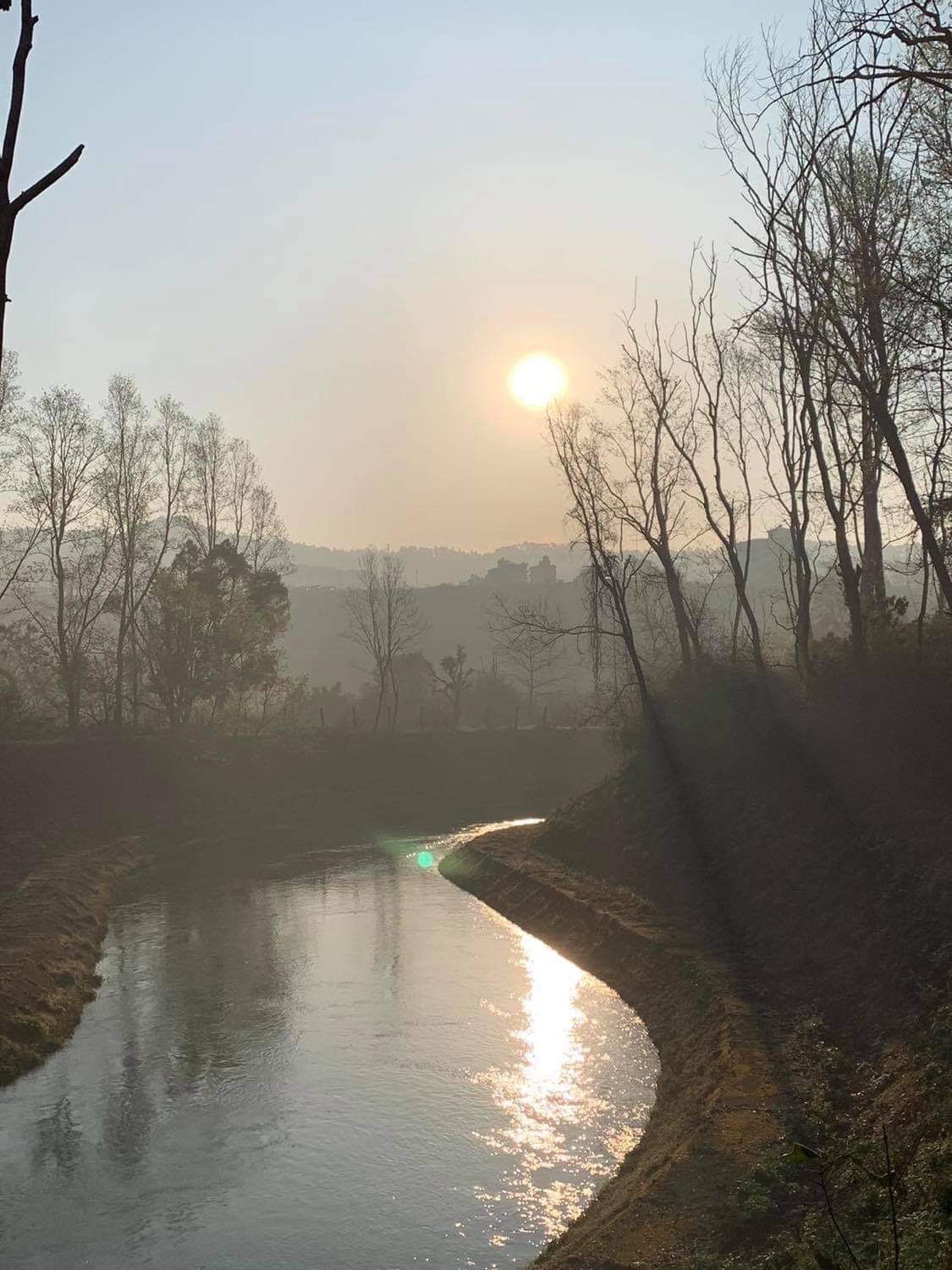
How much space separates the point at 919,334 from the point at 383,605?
5982 cm

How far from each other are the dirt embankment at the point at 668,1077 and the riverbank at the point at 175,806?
9925 mm

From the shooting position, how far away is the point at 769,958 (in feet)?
59.2

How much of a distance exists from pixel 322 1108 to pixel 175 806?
32.4 metres

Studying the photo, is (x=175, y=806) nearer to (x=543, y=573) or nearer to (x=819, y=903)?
(x=819, y=903)

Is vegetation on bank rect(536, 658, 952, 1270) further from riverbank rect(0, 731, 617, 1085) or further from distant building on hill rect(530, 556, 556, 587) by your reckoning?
distant building on hill rect(530, 556, 556, 587)

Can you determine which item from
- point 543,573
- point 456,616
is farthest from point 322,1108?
point 543,573

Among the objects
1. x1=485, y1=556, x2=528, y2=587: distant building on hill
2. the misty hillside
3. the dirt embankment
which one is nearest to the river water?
the dirt embankment

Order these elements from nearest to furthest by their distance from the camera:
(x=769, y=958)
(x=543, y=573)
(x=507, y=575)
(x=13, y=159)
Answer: (x=13, y=159) < (x=769, y=958) < (x=507, y=575) < (x=543, y=573)

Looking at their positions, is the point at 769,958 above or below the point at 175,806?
below

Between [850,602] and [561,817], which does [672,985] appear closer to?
[850,602]

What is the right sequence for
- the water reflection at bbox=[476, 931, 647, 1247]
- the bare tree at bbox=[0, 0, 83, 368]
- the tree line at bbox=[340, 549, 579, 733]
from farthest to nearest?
the tree line at bbox=[340, 549, 579, 733] < the water reflection at bbox=[476, 931, 647, 1247] < the bare tree at bbox=[0, 0, 83, 368]

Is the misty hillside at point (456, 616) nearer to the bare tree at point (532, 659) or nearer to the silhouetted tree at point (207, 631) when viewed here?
the bare tree at point (532, 659)

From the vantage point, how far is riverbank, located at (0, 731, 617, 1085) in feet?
70.4

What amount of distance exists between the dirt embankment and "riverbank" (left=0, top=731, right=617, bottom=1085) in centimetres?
992
